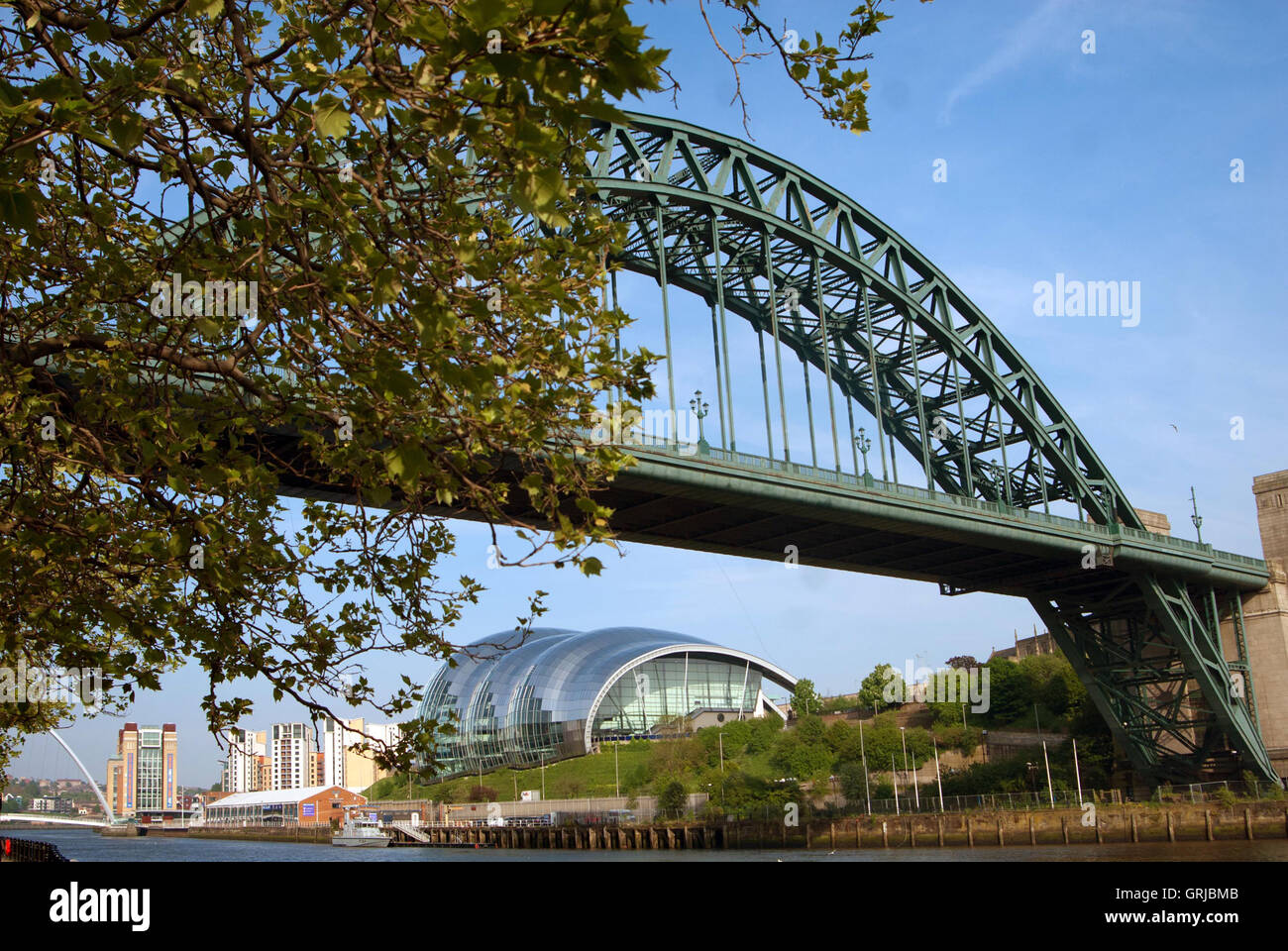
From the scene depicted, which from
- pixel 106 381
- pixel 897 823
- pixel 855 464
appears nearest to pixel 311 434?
pixel 106 381

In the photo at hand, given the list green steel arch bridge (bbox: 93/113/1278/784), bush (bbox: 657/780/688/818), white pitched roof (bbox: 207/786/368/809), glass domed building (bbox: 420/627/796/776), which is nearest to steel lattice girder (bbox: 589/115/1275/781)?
green steel arch bridge (bbox: 93/113/1278/784)

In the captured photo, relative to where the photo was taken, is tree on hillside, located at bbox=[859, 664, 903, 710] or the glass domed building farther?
the glass domed building

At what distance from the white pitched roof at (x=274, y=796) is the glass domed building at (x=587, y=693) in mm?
25007

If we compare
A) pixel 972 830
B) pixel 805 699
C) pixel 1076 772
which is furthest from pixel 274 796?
pixel 1076 772

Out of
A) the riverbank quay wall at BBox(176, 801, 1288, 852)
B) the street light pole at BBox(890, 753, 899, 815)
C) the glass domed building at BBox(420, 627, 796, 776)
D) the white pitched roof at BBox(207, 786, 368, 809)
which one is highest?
the glass domed building at BBox(420, 627, 796, 776)

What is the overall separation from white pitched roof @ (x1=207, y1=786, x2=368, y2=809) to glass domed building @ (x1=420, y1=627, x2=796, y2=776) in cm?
2501

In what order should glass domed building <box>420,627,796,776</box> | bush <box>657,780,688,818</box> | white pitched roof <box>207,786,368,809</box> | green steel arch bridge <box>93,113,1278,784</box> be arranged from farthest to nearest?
white pitched roof <box>207,786,368,809</box>, glass domed building <box>420,627,796,776</box>, bush <box>657,780,688,818</box>, green steel arch bridge <box>93,113,1278,784</box>

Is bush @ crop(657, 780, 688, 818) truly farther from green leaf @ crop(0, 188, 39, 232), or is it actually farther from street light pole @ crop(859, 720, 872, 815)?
green leaf @ crop(0, 188, 39, 232)

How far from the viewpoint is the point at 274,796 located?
147 m

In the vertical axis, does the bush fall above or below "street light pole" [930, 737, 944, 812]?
below

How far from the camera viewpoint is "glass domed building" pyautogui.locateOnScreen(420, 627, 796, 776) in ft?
343
